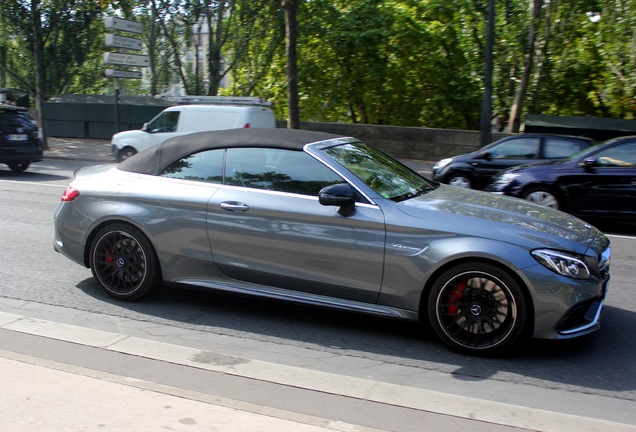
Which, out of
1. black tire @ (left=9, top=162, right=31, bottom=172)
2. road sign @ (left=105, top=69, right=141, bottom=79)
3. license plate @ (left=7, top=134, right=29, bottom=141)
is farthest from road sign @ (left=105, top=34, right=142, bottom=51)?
license plate @ (left=7, top=134, right=29, bottom=141)

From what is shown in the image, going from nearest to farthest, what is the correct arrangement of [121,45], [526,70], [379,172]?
1. [379,172]
2. [121,45]
3. [526,70]

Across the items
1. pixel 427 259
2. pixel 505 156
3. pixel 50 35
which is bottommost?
pixel 427 259

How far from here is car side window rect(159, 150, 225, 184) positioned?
566 centimetres

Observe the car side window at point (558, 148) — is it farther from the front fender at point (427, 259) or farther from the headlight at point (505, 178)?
the front fender at point (427, 259)

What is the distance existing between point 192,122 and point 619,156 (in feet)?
34.1

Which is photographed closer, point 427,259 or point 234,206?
point 427,259

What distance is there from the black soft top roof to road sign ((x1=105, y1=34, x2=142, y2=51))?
16.2 metres

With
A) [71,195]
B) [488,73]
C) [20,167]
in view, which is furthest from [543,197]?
[20,167]

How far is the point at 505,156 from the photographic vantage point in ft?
43.8

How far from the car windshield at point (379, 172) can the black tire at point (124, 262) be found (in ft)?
5.81

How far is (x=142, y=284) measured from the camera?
5746mm

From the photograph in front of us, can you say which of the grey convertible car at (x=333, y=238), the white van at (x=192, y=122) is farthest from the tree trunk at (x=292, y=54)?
the grey convertible car at (x=333, y=238)

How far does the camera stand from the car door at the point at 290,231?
4984mm

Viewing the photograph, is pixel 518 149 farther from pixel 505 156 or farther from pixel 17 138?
pixel 17 138
